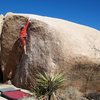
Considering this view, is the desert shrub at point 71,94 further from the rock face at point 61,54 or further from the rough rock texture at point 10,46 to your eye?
the rough rock texture at point 10,46

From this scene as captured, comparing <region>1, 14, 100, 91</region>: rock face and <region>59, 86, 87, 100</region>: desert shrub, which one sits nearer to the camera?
<region>59, 86, 87, 100</region>: desert shrub

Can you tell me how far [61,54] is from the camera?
46.7ft

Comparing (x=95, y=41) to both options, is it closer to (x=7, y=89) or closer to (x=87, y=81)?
(x=87, y=81)

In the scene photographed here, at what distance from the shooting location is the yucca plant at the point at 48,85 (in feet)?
42.6

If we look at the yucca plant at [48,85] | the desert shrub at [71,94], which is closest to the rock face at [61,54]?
the desert shrub at [71,94]

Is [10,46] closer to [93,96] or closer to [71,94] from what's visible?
[71,94]

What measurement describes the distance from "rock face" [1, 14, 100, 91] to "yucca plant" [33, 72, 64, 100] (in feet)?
2.65

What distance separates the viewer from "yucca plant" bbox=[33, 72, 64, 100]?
13.0 meters

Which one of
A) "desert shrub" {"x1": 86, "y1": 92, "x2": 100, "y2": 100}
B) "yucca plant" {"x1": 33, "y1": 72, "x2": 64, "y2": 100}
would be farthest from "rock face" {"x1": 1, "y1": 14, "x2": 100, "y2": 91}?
"yucca plant" {"x1": 33, "y1": 72, "x2": 64, "y2": 100}

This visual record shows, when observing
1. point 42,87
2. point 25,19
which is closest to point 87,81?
point 42,87

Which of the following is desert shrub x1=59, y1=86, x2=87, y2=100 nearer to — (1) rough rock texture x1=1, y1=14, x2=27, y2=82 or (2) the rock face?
(2) the rock face

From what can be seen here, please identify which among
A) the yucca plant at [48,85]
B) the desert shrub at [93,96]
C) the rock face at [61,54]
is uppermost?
the rock face at [61,54]

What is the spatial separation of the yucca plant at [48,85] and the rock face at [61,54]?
2.65 ft

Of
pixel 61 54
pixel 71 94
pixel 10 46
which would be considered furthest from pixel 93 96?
pixel 10 46
